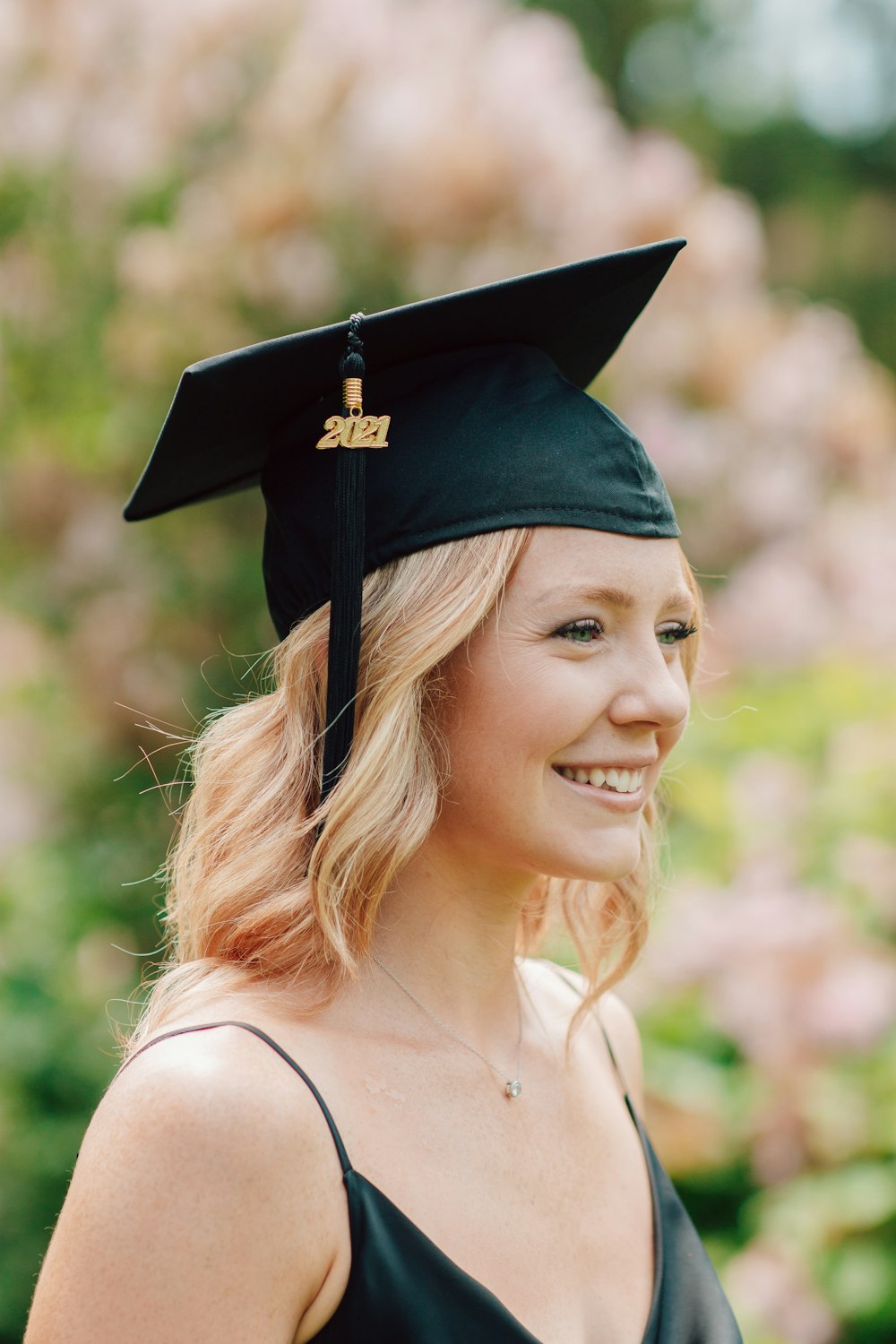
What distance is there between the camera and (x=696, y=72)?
1020 cm

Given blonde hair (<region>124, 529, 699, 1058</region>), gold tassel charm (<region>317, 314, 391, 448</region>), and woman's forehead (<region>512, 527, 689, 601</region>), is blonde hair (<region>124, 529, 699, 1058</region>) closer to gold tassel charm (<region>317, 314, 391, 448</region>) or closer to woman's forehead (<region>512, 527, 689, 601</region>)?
woman's forehead (<region>512, 527, 689, 601</region>)

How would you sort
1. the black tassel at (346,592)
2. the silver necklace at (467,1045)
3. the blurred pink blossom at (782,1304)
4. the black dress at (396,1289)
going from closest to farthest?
the black dress at (396,1289)
the black tassel at (346,592)
the silver necklace at (467,1045)
the blurred pink blossom at (782,1304)

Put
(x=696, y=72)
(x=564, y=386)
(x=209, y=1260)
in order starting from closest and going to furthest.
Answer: (x=209, y=1260)
(x=564, y=386)
(x=696, y=72)

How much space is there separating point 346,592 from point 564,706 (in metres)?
0.32

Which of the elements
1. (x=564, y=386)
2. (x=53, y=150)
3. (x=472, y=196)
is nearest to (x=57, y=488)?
(x=53, y=150)

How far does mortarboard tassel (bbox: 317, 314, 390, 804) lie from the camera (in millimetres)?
1620

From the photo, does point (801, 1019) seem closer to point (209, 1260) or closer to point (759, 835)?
point (759, 835)

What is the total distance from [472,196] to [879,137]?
24.0ft

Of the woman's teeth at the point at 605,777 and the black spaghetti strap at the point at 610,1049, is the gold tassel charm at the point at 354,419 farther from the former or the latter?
the black spaghetti strap at the point at 610,1049

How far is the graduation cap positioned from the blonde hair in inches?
1.7

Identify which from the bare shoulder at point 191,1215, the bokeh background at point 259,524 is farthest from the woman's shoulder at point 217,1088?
the bokeh background at point 259,524

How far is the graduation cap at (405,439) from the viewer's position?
1639mm

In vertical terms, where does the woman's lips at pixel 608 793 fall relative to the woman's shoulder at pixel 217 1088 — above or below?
above

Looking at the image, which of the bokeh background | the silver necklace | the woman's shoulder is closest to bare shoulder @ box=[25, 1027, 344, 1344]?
the woman's shoulder
